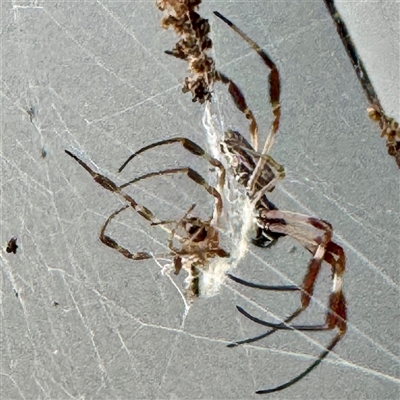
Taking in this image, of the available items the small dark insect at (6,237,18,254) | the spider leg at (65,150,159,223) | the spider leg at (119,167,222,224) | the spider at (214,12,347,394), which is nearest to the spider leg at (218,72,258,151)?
the spider at (214,12,347,394)

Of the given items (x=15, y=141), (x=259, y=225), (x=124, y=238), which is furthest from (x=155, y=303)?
(x=15, y=141)

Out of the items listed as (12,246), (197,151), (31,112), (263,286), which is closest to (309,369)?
(263,286)

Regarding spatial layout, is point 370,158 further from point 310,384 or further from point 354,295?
point 310,384

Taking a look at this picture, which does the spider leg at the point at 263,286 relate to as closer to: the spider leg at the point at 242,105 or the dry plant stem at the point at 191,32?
the spider leg at the point at 242,105

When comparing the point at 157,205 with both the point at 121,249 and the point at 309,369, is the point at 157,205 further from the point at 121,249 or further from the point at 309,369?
the point at 309,369

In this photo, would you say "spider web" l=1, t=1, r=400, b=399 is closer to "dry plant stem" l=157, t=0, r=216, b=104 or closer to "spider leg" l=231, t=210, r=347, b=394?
"spider leg" l=231, t=210, r=347, b=394

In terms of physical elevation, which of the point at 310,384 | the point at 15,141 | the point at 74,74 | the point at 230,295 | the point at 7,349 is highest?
the point at 74,74
